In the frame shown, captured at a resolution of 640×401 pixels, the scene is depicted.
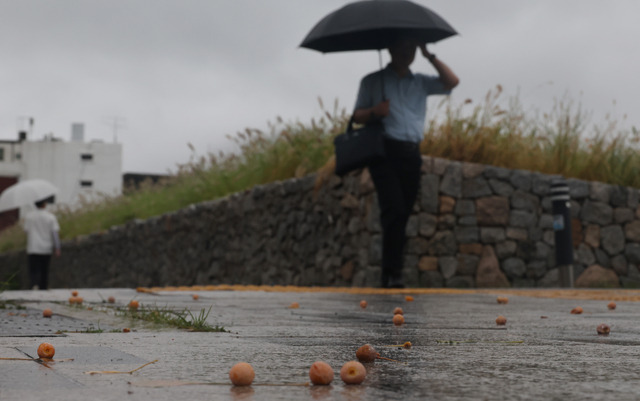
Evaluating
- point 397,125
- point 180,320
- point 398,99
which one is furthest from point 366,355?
point 398,99

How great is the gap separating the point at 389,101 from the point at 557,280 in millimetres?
4156

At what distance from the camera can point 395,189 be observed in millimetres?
6875

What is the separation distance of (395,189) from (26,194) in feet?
37.8

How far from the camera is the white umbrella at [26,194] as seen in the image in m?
16.2

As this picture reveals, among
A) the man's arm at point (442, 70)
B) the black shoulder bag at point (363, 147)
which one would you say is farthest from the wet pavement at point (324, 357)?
the man's arm at point (442, 70)

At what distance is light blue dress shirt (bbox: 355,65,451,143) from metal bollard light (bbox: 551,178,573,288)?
2.76 m

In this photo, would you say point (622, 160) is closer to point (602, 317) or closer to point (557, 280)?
point (557, 280)

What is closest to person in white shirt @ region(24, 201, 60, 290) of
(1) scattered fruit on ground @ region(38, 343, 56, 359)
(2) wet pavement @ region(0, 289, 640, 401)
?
(2) wet pavement @ region(0, 289, 640, 401)

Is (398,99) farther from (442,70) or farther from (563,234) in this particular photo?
(563,234)

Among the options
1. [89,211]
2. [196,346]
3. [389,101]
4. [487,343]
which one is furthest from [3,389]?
[89,211]

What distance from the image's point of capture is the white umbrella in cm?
1619

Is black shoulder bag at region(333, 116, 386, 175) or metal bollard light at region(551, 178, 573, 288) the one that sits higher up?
black shoulder bag at region(333, 116, 386, 175)

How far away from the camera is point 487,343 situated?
2.47 metres

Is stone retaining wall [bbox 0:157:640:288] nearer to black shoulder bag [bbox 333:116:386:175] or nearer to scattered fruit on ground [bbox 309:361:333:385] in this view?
black shoulder bag [bbox 333:116:386:175]
